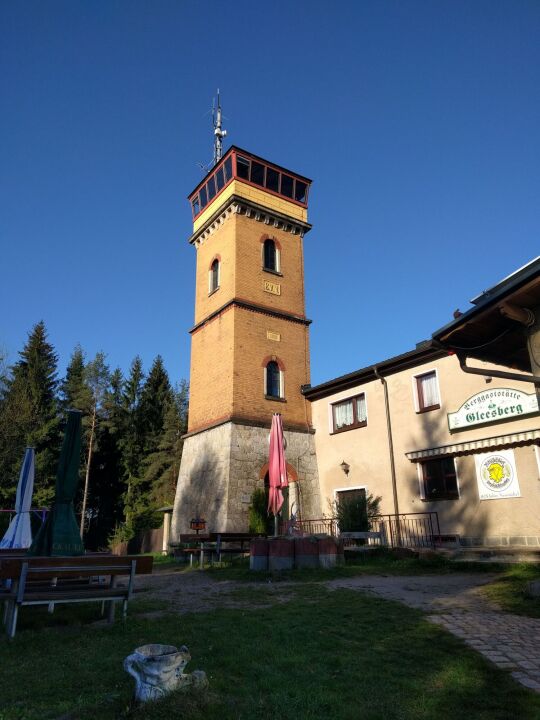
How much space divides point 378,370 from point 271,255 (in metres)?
7.92

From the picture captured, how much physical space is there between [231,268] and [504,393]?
467 inches

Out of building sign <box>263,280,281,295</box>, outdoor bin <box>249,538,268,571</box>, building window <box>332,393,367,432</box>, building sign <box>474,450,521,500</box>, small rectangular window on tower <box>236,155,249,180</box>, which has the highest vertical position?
small rectangular window on tower <box>236,155,249,180</box>

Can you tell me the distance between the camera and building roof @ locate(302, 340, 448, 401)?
55.1ft

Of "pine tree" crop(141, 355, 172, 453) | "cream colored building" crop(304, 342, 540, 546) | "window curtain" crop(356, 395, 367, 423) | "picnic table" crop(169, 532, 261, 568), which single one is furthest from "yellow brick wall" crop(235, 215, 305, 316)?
"pine tree" crop(141, 355, 172, 453)

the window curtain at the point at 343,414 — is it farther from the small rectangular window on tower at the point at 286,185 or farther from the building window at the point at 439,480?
the small rectangular window on tower at the point at 286,185

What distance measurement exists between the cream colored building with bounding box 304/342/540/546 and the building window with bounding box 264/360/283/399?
143 cm

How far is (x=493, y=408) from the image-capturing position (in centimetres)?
1464

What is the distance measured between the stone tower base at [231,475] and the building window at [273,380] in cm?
171

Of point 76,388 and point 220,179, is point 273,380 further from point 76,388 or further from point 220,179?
point 76,388

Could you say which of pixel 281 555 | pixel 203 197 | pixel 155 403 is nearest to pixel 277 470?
pixel 281 555

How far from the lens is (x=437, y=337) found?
22.8 feet

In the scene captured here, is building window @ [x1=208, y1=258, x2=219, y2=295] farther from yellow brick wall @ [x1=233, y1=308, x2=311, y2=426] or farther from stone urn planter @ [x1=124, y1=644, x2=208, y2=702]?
stone urn planter @ [x1=124, y1=644, x2=208, y2=702]

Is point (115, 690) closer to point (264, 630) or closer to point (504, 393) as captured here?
point (264, 630)

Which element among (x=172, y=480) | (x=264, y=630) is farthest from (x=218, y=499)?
(x=172, y=480)
